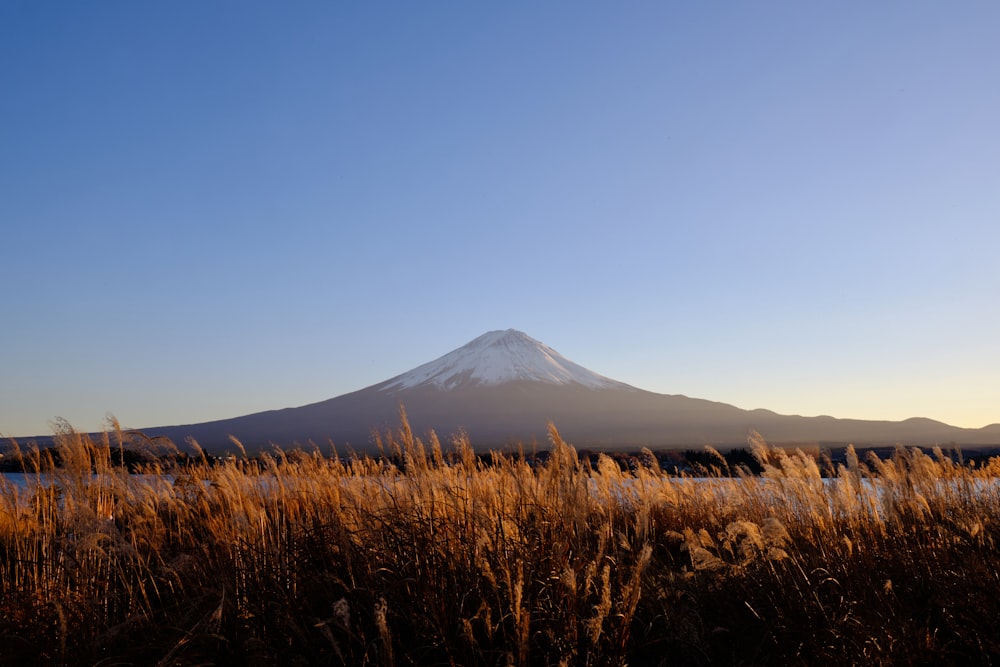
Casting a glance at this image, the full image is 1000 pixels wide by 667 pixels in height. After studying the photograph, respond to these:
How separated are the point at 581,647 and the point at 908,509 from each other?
11.7ft

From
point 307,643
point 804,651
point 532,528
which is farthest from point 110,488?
point 804,651

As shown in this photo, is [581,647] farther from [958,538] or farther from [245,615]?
[958,538]

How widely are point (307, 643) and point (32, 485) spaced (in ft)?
11.1

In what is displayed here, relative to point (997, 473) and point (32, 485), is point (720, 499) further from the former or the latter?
point (32, 485)

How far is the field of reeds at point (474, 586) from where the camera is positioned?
8.59ft

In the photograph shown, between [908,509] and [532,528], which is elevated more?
[532,528]

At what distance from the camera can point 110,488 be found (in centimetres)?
445

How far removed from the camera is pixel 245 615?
2.78 m

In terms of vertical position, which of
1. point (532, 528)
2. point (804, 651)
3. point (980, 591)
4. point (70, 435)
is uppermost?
point (70, 435)

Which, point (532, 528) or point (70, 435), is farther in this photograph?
point (70, 435)

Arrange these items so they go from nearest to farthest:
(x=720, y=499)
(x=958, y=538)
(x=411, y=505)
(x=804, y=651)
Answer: (x=804, y=651), (x=411, y=505), (x=958, y=538), (x=720, y=499)

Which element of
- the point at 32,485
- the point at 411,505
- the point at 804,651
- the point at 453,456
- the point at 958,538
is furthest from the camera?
the point at 453,456

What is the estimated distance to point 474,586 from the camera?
2734mm

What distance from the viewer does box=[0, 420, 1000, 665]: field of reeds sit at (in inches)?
103
